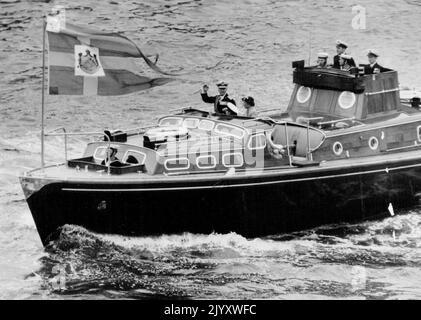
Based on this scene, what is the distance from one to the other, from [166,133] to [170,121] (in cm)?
176

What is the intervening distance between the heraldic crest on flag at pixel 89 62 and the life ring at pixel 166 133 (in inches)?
62.8

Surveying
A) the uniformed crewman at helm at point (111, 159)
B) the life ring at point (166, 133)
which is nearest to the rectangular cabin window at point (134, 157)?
the uniformed crewman at helm at point (111, 159)

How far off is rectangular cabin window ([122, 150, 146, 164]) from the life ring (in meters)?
0.49

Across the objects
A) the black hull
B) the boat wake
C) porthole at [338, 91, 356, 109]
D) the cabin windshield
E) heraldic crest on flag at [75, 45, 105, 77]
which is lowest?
the boat wake

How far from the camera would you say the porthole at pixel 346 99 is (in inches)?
1001

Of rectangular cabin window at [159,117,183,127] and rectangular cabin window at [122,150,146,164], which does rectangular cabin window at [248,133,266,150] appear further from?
rectangular cabin window at [122,150,146,164]

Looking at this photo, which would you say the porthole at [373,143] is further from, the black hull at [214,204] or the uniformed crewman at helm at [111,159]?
the uniformed crewman at helm at [111,159]

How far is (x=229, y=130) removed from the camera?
22953 millimetres

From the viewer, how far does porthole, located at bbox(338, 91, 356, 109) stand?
25.4 m

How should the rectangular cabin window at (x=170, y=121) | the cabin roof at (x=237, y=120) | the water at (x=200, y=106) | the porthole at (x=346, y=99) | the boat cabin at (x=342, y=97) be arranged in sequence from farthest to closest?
1. the porthole at (x=346, y=99)
2. the boat cabin at (x=342, y=97)
3. the rectangular cabin window at (x=170, y=121)
4. the cabin roof at (x=237, y=120)
5. the water at (x=200, y=106)

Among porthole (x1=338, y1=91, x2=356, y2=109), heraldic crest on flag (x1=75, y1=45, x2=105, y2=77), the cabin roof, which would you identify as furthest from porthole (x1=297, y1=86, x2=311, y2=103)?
heraldic crest on flag (x1=75, y1=45, x2=105, y2=77)

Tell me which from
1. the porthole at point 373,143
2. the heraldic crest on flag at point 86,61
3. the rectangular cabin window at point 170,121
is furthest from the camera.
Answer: the porthole at point 373,143

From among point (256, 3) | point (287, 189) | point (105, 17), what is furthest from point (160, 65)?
point (287, 189)

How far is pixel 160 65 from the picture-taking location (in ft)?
122
